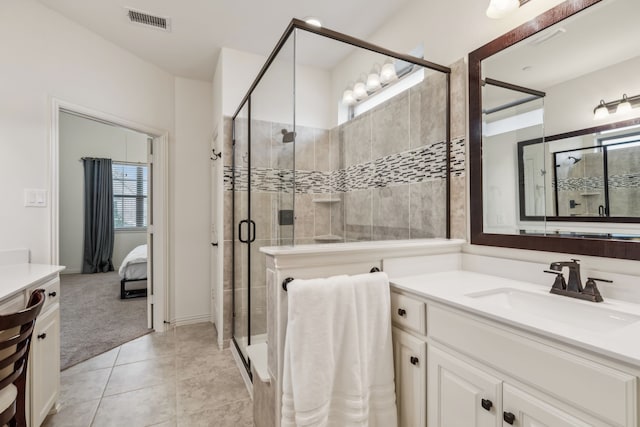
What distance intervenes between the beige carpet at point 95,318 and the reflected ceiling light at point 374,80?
325 cm

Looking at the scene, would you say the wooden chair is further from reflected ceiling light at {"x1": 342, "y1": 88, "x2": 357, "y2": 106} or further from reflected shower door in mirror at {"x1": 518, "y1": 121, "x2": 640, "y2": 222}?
reflected ceiling light at {"x1": 342, "y1": 88, "x2": 357, "y2": 106}

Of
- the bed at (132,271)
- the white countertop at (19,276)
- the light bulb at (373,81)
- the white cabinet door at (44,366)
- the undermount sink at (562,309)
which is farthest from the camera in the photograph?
the bed at (132,271)

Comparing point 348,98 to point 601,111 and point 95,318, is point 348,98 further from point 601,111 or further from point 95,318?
point 95,318

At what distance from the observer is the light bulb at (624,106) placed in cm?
117

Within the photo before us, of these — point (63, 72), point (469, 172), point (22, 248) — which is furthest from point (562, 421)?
point (63, 72)

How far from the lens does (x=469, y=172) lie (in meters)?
1.77

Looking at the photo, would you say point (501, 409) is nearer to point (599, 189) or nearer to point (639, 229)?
point (639, 229)

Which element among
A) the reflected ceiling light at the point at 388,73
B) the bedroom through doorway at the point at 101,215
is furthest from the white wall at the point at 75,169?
the reflected ceiling light at the point at 388,73

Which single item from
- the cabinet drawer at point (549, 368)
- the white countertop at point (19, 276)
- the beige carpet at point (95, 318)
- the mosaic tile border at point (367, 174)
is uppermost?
the mosaic tile border at point (367, 174)

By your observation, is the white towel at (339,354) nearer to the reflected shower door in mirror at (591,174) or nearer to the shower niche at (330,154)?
the shower niche at (330,154)

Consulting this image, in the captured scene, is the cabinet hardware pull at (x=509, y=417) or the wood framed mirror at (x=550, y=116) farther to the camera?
the wood framed mirror at (x=550, y=116)

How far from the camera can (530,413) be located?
898mm

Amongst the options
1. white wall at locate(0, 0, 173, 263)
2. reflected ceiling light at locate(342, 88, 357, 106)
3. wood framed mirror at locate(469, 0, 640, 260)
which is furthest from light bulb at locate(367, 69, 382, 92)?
white wall at locate(0, 0, 173, 263)

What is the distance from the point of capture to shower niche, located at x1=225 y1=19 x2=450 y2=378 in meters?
1.91
